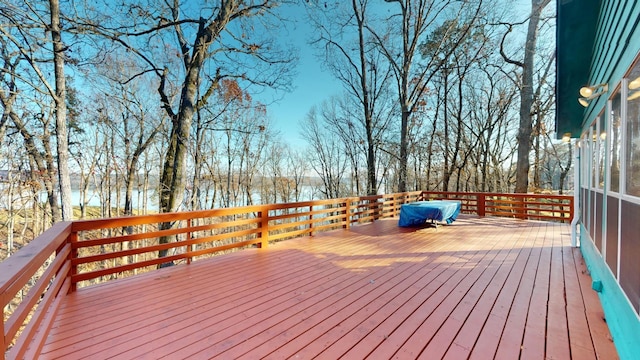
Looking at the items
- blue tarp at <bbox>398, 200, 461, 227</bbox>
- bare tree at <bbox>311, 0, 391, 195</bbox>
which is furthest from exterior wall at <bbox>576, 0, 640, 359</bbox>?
bare tree at <bbox>311, 0, 391, 195</bbox>

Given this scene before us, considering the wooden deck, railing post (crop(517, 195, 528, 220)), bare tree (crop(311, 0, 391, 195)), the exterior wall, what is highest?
bare tree (crop(311, 0, 391, 195))

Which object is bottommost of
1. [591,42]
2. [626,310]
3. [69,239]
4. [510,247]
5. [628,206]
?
[510,247]

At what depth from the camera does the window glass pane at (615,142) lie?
2.04 m

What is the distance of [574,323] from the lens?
7.00ft

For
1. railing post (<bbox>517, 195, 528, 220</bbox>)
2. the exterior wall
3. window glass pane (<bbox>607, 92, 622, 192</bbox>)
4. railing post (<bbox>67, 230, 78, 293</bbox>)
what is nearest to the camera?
the exterior wall

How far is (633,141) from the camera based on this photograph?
1726mm

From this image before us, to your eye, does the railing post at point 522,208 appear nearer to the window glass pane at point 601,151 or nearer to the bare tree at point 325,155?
the window glass pane at point 601,151

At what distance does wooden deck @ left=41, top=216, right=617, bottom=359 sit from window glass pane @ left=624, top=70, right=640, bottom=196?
1.19m

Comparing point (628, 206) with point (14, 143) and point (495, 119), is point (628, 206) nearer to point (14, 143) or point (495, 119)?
point (14, 143)

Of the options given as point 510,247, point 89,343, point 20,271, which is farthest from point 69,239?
point 510,247

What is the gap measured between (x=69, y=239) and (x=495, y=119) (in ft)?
54.2

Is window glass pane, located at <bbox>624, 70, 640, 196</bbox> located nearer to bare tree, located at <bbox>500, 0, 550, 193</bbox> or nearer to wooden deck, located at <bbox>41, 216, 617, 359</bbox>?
wooden deck, located at <bbox>41, 216, 617, 359</bbox>

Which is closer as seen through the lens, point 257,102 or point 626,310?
point 626,310

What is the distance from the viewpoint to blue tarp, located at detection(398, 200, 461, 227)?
19.6ft
